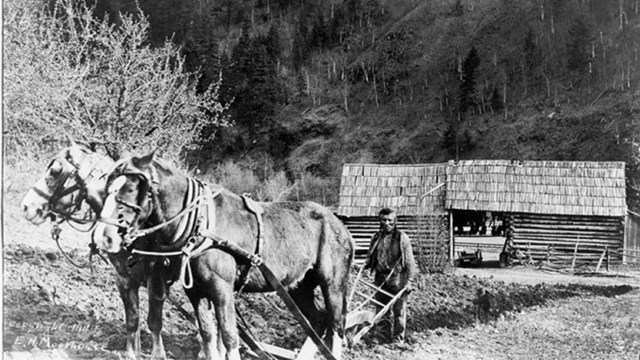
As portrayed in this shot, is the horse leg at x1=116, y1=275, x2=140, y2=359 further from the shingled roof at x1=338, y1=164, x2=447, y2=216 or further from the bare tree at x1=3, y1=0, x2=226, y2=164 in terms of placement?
the shingled roof at x1=338, y1=164, x2=447, y2=216

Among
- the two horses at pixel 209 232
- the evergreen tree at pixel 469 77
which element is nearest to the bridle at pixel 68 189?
the two horses at pixel 209 232

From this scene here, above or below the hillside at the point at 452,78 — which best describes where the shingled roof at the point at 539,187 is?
below

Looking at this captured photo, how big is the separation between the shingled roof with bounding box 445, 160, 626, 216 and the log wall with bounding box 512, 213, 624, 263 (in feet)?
1.43

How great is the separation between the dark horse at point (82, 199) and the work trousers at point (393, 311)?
2.77 metres

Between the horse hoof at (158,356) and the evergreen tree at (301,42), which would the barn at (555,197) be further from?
the evergreen tree at (301,42)

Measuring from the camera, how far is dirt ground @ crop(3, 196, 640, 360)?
4309mm

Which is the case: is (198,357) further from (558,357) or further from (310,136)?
(310,136)

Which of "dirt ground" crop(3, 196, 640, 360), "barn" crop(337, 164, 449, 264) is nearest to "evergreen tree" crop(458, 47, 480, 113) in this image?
"barn" crop(337, 164, 449, 264)

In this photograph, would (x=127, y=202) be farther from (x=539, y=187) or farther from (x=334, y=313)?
(x=539, y=187)

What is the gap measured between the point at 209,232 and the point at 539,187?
11643mm

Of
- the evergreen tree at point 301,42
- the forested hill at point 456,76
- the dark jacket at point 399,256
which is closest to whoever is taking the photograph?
the dark jacket at point 399,256

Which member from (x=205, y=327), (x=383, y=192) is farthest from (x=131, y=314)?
(x=383, y=192)

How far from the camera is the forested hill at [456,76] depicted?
2908 cm

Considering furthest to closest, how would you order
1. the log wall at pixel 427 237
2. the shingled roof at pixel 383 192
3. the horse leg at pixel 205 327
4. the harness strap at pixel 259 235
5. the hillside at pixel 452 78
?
the hillside at pixel 452 78 → the shingled roof at pixel 383 192 → the log wall at pixel 427 237 → the harness strap at pixel 259 235 → the horse leg at pixel 205 327
